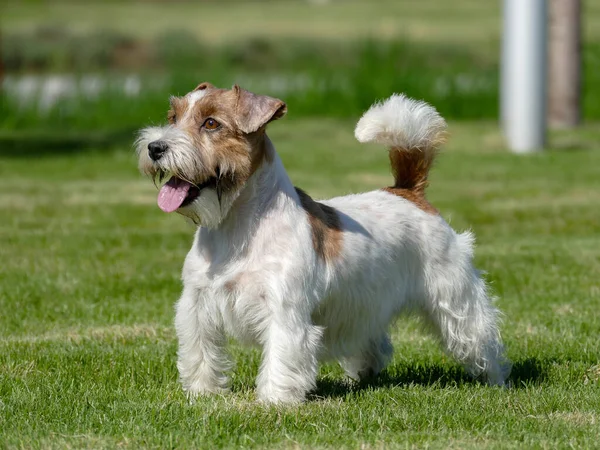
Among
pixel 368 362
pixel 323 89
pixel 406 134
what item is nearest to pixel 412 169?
pixel 406 134

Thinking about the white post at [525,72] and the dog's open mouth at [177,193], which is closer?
the dog's open mouth at [177,193]

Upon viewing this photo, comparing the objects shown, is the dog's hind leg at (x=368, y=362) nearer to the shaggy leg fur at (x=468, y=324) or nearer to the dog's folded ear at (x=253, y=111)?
the shaggy leg fur at (x=468, y=324)

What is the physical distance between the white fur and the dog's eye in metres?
1.09

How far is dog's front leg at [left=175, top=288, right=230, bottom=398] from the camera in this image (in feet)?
17.8

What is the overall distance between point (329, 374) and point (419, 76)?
48.6 feet

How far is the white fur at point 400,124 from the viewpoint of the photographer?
19.9ft

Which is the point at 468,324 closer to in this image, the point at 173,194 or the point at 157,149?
the point at 173,194

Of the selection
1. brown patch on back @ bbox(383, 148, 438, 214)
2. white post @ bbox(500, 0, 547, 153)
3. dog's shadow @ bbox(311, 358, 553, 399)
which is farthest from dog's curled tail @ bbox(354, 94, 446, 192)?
white post @ bbox(500, 0, 547, 153)

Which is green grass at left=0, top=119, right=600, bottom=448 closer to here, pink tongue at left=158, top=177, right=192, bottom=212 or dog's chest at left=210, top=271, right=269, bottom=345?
dog's chest at left=210, top=271, right=269, bottom=345

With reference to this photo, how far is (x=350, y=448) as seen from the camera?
184 inches

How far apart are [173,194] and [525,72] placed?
1145cm

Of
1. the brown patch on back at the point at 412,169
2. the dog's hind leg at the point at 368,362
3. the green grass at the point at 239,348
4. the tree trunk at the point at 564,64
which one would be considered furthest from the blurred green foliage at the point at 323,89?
the dog's hind leg at the point at 368,362

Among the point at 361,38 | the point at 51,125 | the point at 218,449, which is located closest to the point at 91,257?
the point at 218,449

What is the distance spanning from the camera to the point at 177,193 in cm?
513
